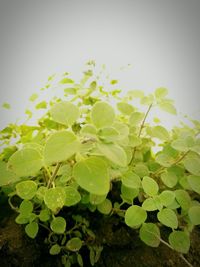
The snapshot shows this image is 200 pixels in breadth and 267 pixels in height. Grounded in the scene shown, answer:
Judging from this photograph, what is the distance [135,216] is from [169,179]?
0.12m

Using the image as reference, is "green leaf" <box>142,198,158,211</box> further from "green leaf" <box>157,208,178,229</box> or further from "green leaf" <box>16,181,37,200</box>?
"green leaf" <box>16,181,37,200</box>

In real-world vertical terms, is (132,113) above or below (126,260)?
above

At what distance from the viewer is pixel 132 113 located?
58cm

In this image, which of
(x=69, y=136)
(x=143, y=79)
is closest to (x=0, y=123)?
(x=143, y=79)

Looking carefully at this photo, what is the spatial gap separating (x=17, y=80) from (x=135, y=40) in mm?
713

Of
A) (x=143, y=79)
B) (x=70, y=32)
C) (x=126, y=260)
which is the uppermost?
(x=70, y=32)

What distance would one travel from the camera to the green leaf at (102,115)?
36 centimetres

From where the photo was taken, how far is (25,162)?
361 millimetres

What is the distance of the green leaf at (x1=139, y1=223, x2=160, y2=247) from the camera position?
1.54 feet

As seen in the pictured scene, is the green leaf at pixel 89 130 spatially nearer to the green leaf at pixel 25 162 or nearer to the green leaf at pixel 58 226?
the green leaf at pixel 25 162

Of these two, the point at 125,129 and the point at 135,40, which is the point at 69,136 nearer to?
the point at 125,129

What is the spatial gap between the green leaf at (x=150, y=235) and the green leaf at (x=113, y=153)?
23 cm

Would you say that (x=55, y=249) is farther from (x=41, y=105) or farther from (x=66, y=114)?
(x=41, y=105)

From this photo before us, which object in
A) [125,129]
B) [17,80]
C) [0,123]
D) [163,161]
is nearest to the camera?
[125,129]
